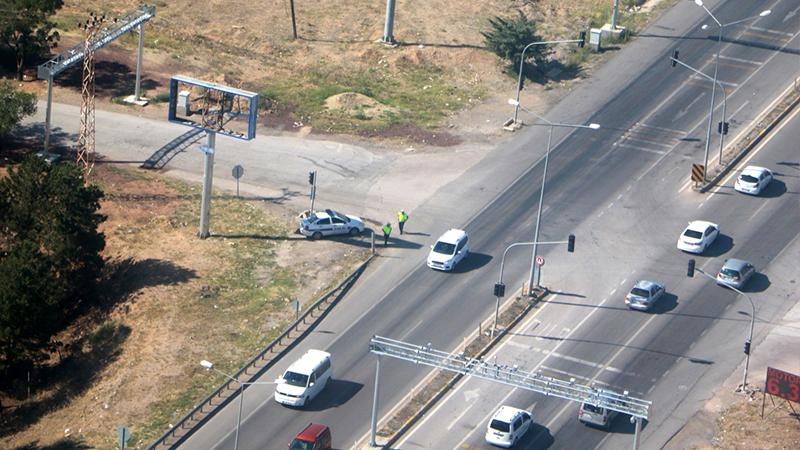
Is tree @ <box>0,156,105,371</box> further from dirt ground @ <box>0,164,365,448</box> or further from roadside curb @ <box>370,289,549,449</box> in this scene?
roadside curb @ <box>370,289,549,449</box>

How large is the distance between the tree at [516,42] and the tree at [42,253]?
3868 cm

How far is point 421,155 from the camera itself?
106m

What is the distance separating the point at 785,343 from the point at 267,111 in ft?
149

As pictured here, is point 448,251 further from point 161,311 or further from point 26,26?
point 26,26

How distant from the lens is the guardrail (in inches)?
3022

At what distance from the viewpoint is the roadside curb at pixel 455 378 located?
7675cm

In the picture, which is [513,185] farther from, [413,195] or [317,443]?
[317,443]

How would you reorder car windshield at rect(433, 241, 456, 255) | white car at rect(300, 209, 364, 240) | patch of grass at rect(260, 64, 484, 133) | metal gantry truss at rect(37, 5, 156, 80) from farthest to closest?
patch of grass at rect(260, 64, 484, 133)
metal gantry truss at rect(37, 5, 156, 80)
white car at rect(300, 209, 364, 240)
car windshield at rect(433, 241, 456, 255)

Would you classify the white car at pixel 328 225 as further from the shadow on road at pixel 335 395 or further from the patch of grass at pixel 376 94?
the patch of grass at pixel 376 94

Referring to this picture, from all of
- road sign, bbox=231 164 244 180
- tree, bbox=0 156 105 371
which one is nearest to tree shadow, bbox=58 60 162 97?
road sign, bbox=231 164 244 180

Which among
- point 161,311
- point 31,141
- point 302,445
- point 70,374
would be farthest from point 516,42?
point 302,445

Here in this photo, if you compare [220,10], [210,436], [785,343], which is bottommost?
[210,436]

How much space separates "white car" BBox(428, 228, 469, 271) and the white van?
1376 cm

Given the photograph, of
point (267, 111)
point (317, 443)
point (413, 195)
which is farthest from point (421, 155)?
point (317, 443)
